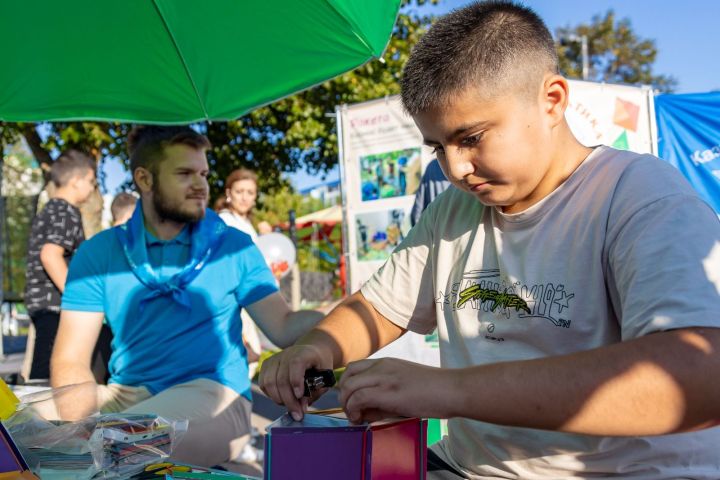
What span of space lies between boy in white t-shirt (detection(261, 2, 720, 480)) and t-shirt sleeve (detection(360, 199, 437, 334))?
29mm

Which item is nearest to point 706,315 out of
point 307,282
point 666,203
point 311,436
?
point 666,203

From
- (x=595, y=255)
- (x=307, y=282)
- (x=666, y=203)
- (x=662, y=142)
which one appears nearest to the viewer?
(x=666, y=203)

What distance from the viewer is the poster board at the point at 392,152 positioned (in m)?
5.68

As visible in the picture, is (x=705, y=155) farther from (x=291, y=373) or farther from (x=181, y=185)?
(x=291, y=373)

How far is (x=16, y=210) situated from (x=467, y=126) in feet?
44.6

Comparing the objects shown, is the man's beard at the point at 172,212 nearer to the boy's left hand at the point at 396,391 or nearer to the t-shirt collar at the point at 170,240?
the t-shirt collar at the point at 170,240

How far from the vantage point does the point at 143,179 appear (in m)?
3.16

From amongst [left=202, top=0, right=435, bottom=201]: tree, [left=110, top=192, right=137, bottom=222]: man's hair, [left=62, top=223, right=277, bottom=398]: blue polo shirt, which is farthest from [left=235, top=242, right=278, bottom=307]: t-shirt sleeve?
[left=202, top=0, right=435, bottom=201]: tree

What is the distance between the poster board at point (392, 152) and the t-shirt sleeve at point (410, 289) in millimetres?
3700

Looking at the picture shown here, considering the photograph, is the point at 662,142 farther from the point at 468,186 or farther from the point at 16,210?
the point at 16,210

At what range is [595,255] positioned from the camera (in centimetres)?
140

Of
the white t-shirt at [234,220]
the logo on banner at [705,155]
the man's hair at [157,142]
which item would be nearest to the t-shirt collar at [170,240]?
the man's hair at [157,142]

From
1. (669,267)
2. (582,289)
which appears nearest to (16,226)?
(582,289)

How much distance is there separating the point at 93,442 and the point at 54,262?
11.8ft
